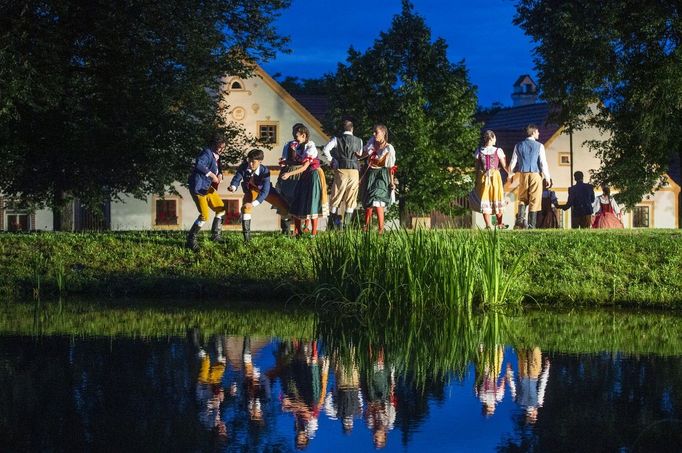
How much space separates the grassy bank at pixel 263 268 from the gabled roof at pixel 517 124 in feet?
122

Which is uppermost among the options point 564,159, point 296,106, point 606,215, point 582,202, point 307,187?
point 296,106

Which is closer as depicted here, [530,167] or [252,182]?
[252,182]

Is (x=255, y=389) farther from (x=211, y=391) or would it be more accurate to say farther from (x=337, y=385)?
(x=337, y=385)

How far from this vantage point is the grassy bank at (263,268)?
1725cm

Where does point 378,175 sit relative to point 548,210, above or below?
above

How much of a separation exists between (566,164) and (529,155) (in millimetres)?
35033

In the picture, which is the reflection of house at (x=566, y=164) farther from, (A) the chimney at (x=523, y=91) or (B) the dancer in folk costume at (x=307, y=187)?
(B) the dancer in folk costume at (x=307, y=187)

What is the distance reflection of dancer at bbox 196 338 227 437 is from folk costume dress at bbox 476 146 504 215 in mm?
11927

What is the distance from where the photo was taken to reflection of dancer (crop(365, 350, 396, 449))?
6.90 meters

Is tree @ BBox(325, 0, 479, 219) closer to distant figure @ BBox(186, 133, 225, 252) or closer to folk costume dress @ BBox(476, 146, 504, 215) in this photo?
folk costume dress @ BBox(476, 146, 504, 215)

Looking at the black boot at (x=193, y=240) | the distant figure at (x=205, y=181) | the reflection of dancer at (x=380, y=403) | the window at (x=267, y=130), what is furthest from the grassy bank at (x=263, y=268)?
the window at (x=267, y=130)

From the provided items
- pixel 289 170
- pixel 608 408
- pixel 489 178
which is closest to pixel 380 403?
pixel 608 408

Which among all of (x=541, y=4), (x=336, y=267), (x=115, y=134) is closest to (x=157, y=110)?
(x=115, y=134)

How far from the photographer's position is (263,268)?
61.2 ft
